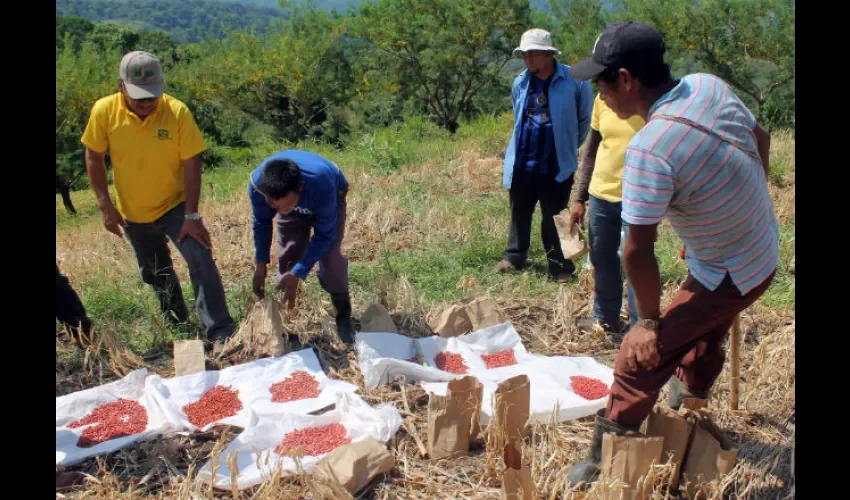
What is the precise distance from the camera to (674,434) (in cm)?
249

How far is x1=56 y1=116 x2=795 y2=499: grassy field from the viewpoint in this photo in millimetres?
2738

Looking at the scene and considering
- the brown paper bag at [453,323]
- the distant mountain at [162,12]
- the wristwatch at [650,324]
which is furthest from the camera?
the distant mountain at [162,12]

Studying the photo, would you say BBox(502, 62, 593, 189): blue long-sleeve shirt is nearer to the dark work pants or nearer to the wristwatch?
the dark work pants

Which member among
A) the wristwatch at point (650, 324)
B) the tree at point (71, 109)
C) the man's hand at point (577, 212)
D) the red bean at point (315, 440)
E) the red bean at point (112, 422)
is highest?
the wristwatch at point (650, 324)

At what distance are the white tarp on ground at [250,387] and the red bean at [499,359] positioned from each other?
0.87m

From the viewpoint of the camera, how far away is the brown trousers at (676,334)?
2281 mm

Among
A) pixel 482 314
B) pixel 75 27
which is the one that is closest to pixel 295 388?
pixel 482 314

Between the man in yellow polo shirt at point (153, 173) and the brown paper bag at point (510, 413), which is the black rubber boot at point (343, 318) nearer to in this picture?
the man in yellow polo shirt at point (153, 173)

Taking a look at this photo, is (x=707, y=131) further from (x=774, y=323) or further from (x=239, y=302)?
(x=239, y=302)

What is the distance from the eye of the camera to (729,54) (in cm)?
1908

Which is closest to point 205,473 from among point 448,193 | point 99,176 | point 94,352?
point 94,352

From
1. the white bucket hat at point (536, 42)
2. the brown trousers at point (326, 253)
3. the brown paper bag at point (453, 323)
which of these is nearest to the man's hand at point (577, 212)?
the brown paper bag at point (453, 323)

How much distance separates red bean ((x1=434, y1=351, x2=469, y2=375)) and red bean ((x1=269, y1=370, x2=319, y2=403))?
74 centimetres

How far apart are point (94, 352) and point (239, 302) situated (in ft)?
3.48
